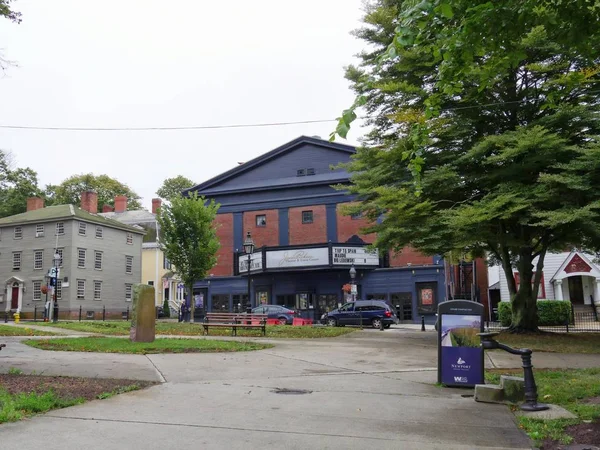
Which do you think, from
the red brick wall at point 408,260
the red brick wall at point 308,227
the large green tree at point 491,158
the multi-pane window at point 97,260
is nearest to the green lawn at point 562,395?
the large green tree at point 491,158

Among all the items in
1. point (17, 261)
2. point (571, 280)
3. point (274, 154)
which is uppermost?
point (274, 154)

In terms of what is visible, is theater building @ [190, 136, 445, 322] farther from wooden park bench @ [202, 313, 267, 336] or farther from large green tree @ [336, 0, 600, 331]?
large green tree @ [336, 0, 600, 331]

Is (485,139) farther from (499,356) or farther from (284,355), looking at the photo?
(284,355)

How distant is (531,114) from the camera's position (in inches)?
765

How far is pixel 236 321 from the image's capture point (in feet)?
71.8

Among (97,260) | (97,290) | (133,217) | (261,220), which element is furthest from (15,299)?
(261,220)

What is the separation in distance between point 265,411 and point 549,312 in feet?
88.9

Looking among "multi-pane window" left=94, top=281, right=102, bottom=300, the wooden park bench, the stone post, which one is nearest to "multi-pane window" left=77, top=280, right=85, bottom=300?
"multi-pane window" left=94, top=281, right=102, bottom=300

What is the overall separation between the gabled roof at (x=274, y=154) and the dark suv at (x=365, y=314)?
47.0 feet

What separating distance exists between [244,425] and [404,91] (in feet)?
48.9

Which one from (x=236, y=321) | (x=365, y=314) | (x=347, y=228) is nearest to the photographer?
(x=236, y=321)

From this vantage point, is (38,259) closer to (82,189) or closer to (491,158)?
(82,189)

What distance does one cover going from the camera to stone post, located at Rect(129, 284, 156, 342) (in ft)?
52.4

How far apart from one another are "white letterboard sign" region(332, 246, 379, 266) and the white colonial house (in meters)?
9.05
